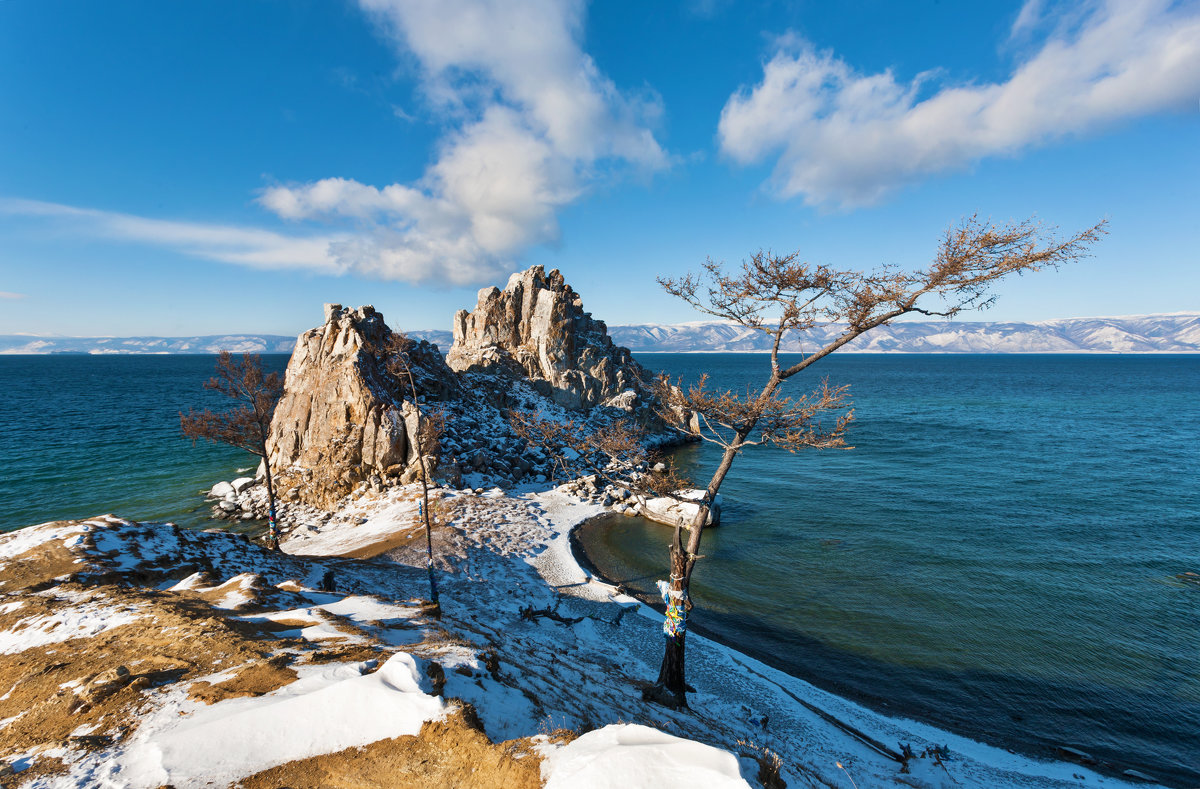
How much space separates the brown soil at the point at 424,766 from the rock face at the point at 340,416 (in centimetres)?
2728

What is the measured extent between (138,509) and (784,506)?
1821 inches

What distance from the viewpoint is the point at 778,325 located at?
1170 cm

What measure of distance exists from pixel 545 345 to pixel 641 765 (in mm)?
53416

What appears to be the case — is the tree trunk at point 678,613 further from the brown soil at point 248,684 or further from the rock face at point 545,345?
the rock face at point 545,345

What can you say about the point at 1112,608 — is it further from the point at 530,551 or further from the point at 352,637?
the point at 352,637

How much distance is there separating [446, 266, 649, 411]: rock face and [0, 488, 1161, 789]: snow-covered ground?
3659cm

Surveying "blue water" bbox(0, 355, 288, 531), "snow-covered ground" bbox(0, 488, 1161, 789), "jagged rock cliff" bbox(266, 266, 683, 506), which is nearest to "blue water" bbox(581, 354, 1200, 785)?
"snow-covered ground" bbox(0, 488, 1161, 789)

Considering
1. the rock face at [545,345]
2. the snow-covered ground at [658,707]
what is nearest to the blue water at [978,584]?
the snow-covered ground at [658,707]

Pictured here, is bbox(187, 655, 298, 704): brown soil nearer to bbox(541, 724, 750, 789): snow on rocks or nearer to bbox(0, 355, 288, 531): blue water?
bbox(541, 724, 750, 789): snow on rocks

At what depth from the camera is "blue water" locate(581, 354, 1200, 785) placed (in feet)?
51.5

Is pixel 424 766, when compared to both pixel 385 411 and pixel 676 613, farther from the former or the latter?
pixel 385 411

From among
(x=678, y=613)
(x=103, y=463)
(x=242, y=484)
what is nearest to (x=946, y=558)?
(x=678, y=613)

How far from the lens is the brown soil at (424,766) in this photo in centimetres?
616

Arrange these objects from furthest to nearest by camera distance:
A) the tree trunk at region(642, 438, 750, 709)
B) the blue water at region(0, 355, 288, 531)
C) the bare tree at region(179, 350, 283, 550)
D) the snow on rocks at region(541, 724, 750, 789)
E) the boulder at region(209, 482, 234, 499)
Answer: the boulder at region(209, 482, 234, 499)
the blue water at region(0, 355, 288, 531)
the bare tree at region(179, 350, 283, 550)
the tree trunk at region(642, 438, 750, 709)
the snow on rocks at region(541, 724, 750, 789)
